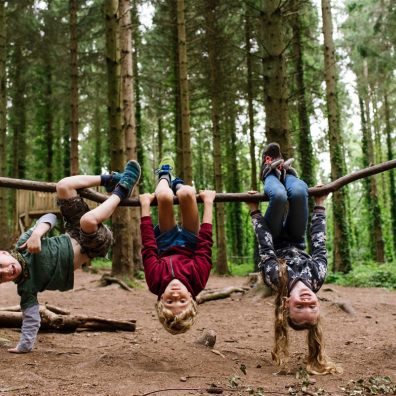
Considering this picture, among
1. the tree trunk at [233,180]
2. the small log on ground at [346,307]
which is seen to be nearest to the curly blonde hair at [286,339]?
the small log on ground at [346,307]

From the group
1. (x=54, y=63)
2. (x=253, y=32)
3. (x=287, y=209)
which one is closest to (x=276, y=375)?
(x=287, y=209)

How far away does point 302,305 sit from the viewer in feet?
13.8

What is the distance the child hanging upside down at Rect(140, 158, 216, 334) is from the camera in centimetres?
399

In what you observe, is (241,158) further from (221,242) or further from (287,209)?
(287,209)

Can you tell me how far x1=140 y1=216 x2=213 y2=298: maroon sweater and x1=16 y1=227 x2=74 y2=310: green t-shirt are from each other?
2.75 feet

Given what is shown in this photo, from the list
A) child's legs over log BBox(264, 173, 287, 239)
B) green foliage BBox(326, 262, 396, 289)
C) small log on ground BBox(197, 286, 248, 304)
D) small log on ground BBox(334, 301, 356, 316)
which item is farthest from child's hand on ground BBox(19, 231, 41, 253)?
green foliage BBox(326, 262, 396, 289)

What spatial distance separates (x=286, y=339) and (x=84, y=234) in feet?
7.23

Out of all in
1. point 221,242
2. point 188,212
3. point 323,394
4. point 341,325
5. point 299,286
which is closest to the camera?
point 323,394

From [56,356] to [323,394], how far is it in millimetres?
2593

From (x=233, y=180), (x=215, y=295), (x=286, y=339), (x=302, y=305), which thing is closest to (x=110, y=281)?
(x=215, y=295)

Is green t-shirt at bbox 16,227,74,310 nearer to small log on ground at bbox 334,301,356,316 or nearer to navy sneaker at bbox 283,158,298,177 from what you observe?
navy sneaker at bbox 283,158,298,177

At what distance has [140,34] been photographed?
60.7 feet

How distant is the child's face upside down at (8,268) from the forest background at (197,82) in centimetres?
431

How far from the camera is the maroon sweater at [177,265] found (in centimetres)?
→ 414
